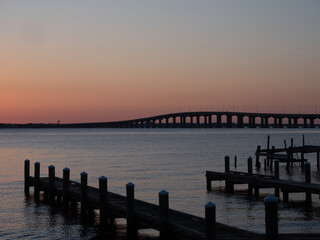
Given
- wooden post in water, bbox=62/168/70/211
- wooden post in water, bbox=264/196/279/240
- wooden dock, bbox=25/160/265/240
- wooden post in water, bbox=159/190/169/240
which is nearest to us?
wooden post in water, bbox=264/196/279/240

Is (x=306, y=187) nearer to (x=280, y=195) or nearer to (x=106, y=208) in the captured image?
(x=280, y=195)

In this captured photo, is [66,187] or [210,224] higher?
[210,224]

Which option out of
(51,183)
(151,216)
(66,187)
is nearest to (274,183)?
(151,216)

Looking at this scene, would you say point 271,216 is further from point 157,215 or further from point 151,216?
point 157,215

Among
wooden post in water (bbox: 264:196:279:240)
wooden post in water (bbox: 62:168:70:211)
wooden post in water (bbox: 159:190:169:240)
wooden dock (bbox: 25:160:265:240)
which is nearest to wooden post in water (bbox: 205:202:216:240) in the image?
wooden dock (bbox: 25:160:265:240)

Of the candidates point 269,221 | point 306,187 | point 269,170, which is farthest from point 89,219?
point 269,170

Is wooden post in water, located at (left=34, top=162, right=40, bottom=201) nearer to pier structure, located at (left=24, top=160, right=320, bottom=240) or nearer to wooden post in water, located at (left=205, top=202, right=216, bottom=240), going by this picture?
pier structure, located at (left=24, top=160, right=320, bottom=240)

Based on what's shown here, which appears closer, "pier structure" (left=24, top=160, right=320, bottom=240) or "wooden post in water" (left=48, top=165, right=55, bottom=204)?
"pier structure" (left=24, top=160, right=320, bottom=240)

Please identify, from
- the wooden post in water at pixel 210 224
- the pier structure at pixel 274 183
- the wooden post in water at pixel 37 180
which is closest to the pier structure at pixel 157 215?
the wooden post in water at pixel 210 224

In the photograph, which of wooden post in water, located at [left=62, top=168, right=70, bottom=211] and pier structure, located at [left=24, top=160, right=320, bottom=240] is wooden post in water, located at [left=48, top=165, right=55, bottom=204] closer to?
pier structure, located at [left=24, top=160, right=320, bottom=240]

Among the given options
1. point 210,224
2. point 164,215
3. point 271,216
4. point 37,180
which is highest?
point 271,216

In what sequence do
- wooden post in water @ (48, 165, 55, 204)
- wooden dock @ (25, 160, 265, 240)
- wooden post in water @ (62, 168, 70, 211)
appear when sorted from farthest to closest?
1. wooden post in water @ (48, 165, 55, 204)
2. wooden post in water @ (62, 168, 70, 211)
3. wooden dock @ (25, 160, 265, 240)

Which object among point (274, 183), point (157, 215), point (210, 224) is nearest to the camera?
point (210, 224)

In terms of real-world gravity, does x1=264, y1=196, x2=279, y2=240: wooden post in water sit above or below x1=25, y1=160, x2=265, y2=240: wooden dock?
above
